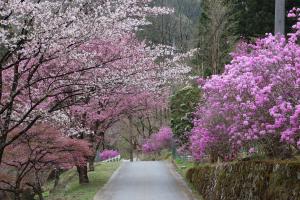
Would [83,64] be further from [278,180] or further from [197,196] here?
[197,196]

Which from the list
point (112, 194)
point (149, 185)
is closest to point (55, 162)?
point (112, 194)

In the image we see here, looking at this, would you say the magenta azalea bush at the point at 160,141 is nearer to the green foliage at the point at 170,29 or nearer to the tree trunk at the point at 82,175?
the green foliage at the point at 170,29

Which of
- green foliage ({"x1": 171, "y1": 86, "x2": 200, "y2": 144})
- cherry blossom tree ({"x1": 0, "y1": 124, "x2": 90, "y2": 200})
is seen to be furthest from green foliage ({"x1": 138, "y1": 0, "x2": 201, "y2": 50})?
cherry blossom tree ({"x1": 0, "y1": 124, "x2": 90, "y2": 200})

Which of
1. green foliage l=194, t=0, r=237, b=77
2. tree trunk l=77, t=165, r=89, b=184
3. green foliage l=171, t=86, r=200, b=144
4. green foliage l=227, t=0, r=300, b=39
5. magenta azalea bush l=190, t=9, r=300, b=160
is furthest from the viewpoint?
green foliage l=194, t=0, r=237, b=77

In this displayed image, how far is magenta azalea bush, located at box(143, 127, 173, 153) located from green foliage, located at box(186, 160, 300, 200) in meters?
27.1

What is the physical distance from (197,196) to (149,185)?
155 inches

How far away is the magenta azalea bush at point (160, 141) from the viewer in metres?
41.3

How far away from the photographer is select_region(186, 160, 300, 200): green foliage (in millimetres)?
6992

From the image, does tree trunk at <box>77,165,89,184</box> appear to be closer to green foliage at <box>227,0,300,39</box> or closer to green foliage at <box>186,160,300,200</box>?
green foliage at <box>186,160,300,200</box>

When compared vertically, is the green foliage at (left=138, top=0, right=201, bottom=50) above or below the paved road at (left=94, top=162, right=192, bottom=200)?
above

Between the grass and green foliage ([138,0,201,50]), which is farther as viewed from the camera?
green foliage ([138,0,201,50])

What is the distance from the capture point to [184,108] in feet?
88.1

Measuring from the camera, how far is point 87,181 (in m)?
20.6

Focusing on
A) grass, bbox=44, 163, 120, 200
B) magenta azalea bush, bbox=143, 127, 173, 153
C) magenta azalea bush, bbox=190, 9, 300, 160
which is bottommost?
grass, bbox=44, 163, 120, 200
